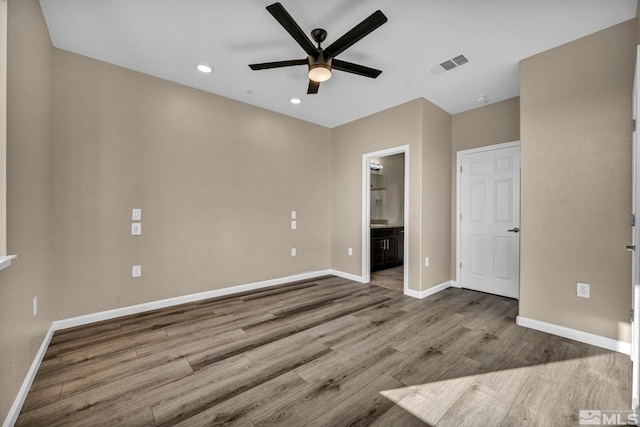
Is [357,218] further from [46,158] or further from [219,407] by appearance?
[46,158]

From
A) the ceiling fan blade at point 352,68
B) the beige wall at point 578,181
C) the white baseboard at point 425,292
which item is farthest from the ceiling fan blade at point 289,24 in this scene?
the white baseboard at point 425,292

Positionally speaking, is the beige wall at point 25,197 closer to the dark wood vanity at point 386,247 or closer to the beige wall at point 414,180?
the beige wall at point 414,180

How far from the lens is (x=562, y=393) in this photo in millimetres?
1720

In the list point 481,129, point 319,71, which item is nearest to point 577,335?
point 481,129

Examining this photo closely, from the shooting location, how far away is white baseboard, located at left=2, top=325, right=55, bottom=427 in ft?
4.68

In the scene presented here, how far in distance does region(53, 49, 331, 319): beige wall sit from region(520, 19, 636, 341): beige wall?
3067 mm

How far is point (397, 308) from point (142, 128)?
3.60 meters

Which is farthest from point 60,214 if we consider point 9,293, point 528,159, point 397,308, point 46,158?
point 528,159

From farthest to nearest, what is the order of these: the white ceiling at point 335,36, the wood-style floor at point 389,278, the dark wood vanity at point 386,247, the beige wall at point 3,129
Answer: the dark wood vanity at point 386,247
the wood-style floor at point 389,278
the white ceiling at point 335,36
the beige wall at point 3,129

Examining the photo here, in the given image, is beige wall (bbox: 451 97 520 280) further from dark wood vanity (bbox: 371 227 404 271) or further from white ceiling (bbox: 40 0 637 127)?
dark wood vanity (bbox: 371 227 404 271)

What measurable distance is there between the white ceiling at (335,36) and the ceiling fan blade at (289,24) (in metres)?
0.26

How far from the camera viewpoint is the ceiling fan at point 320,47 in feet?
6.18

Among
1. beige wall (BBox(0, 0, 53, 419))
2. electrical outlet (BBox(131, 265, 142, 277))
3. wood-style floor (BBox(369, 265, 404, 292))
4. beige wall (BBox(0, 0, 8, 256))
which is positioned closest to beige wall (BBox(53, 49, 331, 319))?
electrical outlet (BBox(131, 265, 142, 277))

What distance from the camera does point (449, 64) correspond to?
113 inches
